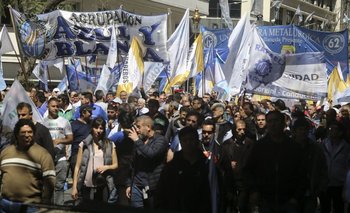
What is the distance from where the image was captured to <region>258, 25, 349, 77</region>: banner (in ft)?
60.4

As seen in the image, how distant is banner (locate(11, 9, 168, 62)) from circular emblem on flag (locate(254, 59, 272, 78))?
298 centimetres

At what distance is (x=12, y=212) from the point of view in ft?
20.0

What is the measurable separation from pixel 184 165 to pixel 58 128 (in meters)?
3.64

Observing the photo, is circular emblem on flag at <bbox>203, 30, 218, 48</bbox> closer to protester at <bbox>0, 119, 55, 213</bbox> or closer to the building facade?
the building facade

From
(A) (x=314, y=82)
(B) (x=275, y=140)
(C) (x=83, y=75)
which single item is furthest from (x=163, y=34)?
(B) (x=275, y=140)

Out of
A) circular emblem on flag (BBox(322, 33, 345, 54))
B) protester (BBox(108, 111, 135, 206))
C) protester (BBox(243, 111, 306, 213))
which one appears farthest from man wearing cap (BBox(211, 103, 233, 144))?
circular emblem on flag (BBox(322, 33, 345, 54))

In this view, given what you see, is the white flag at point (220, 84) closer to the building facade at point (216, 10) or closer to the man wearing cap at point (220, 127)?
the building facade at point (216, 10)

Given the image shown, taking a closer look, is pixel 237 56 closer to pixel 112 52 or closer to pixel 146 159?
pixel 112 52

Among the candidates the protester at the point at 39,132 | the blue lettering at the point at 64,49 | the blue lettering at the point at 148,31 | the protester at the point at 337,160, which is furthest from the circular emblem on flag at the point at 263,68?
the protester at the point at 39,132

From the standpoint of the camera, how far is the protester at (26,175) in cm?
629

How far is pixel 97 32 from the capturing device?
1692 centimetres

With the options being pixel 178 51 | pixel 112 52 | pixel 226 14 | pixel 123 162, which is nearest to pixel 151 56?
pixel 178 51

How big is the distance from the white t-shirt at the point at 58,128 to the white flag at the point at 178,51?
754 cm

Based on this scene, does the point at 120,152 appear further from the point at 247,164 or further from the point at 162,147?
the point at 247,164
